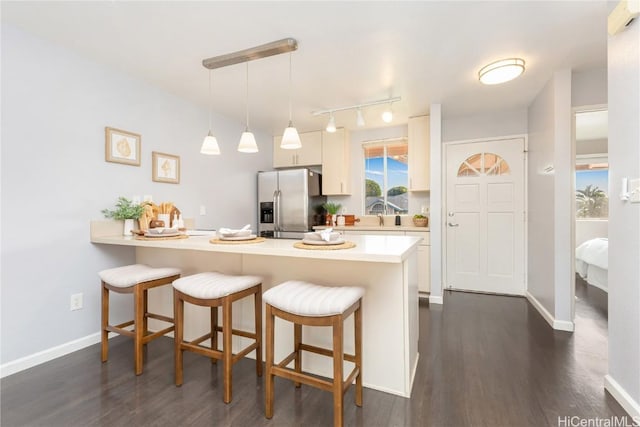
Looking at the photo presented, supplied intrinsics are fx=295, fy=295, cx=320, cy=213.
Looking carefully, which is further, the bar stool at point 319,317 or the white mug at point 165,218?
Answer: the white mug at point 165,218

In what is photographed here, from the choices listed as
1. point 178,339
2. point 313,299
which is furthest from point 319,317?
point 178,339

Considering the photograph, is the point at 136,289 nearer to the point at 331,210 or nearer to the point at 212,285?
the point at 212,285

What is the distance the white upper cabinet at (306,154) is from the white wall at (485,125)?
5.87 feet

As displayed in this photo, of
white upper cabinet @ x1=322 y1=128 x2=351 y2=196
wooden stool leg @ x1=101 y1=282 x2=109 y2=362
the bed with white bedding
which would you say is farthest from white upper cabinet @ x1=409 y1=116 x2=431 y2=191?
wooden stool leg @ x1=101 y1=282 x2=109 y2=362

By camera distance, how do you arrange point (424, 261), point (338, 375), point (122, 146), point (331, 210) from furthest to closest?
point (331, 210) → point (424, 261) → point (122, 146) → point (338, 375)

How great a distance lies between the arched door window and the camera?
3.78 m

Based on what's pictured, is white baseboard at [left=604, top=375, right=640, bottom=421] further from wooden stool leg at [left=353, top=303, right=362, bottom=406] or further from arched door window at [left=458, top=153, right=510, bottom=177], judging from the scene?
arched door window at [left=458, top=153, right=510, bottom=177]

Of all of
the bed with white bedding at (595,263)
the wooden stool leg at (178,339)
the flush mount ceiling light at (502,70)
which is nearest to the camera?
the wooden stool leg at (178,339)

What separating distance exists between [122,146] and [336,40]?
204 centimetres

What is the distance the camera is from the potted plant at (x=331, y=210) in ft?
14.7

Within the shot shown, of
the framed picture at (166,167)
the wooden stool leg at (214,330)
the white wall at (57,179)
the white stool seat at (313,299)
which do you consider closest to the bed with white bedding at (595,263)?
the white stool seat at (313,299)

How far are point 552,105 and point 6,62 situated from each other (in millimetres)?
4337

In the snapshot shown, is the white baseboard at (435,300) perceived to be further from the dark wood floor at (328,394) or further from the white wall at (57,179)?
the white wall at (57,179)

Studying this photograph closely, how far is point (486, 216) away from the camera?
12.6ft
